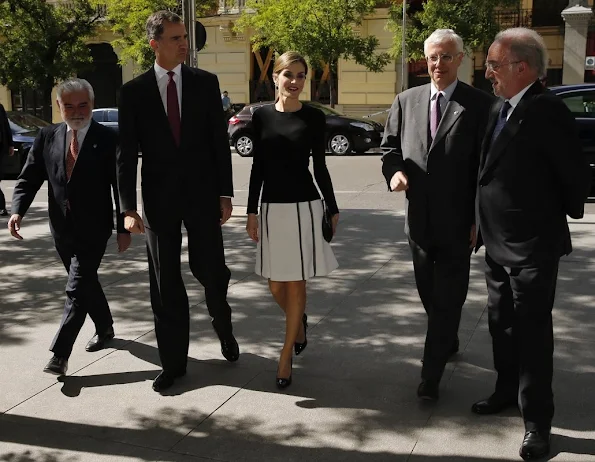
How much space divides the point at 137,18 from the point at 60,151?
23803 millimetres

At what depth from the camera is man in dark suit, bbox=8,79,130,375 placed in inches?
176

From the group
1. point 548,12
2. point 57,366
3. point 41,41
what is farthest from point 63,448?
point 548,12

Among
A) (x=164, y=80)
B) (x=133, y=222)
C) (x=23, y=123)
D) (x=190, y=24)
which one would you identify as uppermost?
(x=190, y=24)

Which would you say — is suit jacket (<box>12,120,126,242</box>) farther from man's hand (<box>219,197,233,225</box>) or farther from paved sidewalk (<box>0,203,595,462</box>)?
paved sidewalk (<box>0,203,595,462</box>)

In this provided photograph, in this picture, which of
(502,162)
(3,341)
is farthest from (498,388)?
(3,341)

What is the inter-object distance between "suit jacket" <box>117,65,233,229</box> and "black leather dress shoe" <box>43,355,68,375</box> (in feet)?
3.26

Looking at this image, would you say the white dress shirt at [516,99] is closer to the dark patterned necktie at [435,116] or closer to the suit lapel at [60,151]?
the dark patterned necktie at [435,116]

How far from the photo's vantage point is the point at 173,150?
412 centimetres

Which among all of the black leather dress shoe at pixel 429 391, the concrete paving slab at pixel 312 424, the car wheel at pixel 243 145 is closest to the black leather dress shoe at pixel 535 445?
the concrete paving slab at pixel 312 424

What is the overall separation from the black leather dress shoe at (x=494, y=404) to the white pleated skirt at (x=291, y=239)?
44.3 inches

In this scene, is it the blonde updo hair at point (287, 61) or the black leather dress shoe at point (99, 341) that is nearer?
the blonde updo hair at point (287, 61)

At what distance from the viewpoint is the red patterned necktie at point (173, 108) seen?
4133 millimetres

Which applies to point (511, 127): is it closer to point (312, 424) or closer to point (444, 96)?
point (444, 96)

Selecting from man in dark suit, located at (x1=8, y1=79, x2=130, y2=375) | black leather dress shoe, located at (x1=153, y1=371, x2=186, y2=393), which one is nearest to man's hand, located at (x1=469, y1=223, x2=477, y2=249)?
black leather dress shoe, located at (x1=153, y1=371, x2=186, y2=393)
